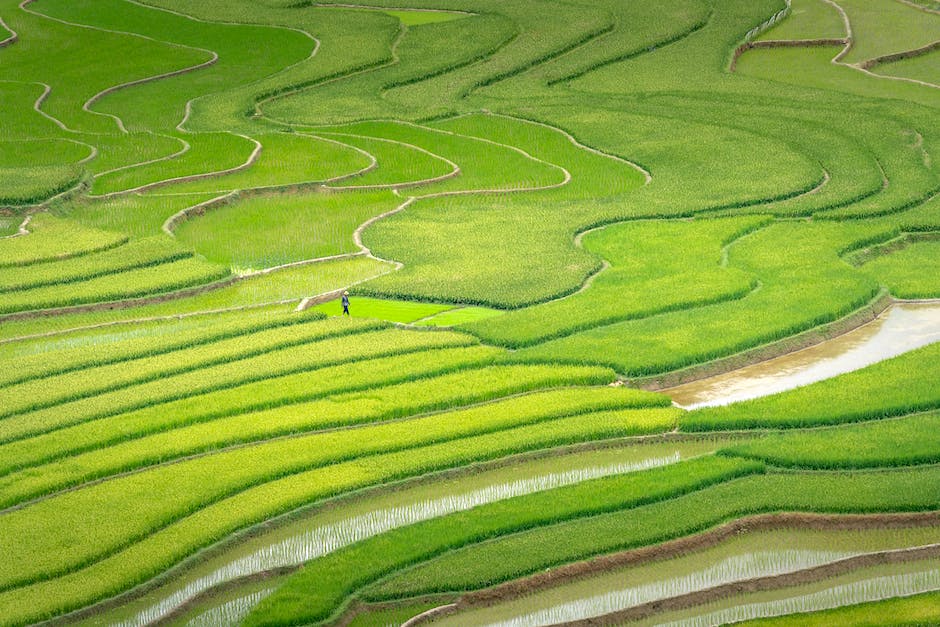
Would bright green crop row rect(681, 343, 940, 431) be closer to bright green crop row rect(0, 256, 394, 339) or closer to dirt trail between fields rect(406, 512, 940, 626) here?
dirt trail between fields rect(406, 512, 940, 626)

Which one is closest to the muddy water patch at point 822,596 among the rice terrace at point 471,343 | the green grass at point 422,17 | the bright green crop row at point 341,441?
the rice terrace at point 471,343

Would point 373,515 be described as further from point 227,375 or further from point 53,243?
point 53,243

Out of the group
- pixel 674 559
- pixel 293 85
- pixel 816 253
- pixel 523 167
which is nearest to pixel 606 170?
pixel 523 167

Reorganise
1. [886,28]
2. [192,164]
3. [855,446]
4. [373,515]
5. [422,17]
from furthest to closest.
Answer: [422,17], [886,28], [192,164], [855,446], [373,515]

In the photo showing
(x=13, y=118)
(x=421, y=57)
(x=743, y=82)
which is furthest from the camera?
(x=421, y=57)

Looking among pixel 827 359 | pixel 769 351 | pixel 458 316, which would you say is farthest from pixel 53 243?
pixel 827 359

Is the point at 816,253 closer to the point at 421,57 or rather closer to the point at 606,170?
the point at 606,170

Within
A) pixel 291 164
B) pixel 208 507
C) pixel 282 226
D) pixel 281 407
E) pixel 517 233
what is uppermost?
pixel 208 507
